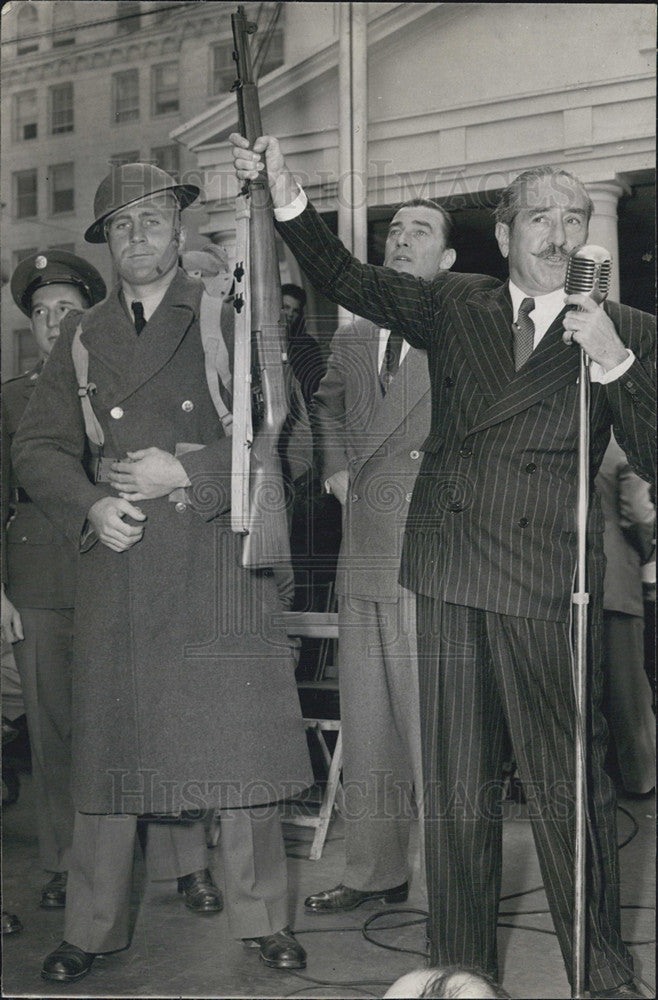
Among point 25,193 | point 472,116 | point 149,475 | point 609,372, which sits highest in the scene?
point 472,116

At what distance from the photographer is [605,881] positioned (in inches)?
92.0

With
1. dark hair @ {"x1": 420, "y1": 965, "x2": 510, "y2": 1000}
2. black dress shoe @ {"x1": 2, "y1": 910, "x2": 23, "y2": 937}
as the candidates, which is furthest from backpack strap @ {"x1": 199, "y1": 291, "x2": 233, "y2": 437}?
dark hair @ {"x1": 420, "y1": 965, "x2": 510, "y2": 1000}

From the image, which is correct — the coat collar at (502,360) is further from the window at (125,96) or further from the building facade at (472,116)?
the window at (125,96)

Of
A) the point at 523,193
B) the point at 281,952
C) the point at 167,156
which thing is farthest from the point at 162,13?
the point at 281,952

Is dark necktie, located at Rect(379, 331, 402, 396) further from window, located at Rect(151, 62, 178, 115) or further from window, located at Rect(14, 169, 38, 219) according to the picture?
window, located at Rect(14, 169, 38, 219)

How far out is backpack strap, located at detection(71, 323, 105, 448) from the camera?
2.76 metres

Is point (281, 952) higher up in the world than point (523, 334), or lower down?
lower down

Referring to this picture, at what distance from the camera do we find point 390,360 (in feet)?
10.6

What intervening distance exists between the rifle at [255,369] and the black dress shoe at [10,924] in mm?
1131

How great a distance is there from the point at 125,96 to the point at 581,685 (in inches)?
94.9

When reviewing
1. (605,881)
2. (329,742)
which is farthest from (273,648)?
(329,742)

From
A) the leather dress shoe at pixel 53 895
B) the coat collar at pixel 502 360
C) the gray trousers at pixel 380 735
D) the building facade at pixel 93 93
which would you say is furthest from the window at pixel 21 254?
the leather dress shoe at pixel 53 895

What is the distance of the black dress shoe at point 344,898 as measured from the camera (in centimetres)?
301

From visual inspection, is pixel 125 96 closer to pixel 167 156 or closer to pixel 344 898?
pixel 167 156
